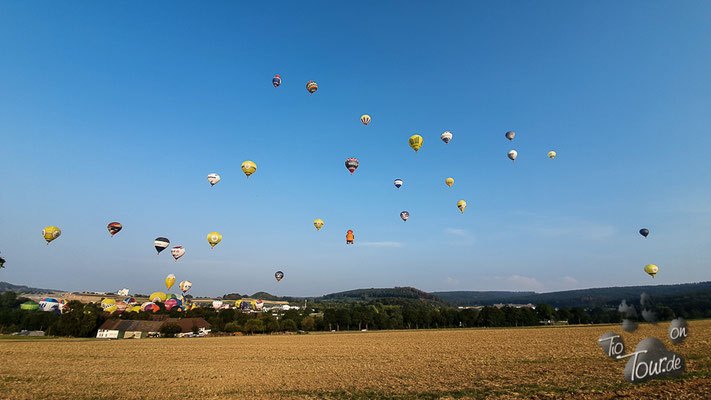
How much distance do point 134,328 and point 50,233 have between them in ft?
72.6

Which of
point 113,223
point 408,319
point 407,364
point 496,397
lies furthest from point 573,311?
point 113,223

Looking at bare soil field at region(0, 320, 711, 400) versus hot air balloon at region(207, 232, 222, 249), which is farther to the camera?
hot air balloon at region(207, 232, 222, 249)

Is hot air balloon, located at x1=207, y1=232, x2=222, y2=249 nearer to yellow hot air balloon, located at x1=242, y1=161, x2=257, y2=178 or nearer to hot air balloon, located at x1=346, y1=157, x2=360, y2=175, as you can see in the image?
yellow hot air balloon, located at x1=242, y1=161, x2=257, y2=178

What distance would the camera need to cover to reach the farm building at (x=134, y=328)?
55881mm

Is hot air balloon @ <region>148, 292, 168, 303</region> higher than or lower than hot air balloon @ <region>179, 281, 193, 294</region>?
lower

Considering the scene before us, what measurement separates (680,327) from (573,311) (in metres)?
105

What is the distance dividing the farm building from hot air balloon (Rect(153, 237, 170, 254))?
66.8 feet

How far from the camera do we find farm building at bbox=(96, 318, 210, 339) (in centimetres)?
5588

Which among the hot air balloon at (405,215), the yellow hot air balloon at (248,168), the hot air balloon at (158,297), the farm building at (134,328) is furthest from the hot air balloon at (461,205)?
the hot air balloon at (158,297)

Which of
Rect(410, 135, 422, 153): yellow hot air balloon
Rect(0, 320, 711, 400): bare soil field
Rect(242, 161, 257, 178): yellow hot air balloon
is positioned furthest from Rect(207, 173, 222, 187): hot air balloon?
Rect(410, 135, 422, 153): yellow hot air balloon

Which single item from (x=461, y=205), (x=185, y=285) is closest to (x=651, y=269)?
(x=461, y=205)

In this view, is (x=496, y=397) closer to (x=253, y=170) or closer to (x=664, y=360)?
(x=664, y=360)

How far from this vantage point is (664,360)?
7.00m

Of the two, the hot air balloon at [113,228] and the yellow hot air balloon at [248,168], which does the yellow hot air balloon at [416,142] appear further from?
the hot air balloon at [113,228]
